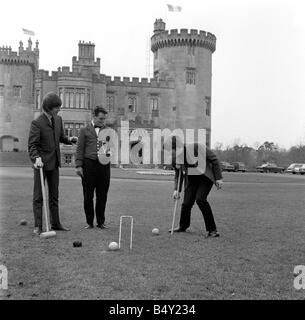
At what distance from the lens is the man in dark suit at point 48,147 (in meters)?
8.46

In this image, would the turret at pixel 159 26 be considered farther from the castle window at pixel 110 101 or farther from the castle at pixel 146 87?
the castle window at pixel 110 101

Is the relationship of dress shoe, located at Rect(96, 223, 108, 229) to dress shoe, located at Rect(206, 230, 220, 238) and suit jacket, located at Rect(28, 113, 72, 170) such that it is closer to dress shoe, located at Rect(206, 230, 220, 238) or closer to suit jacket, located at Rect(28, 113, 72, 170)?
suit jacket, located at Rect(28, 113, 72, 170)

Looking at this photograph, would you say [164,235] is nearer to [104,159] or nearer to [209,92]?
[104,159]

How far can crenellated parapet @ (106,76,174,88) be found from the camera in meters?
62.3

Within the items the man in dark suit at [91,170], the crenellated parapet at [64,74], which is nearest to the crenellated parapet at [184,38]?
the crenellated parapet at [64,74]

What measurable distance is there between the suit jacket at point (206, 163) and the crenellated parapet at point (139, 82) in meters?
54.5

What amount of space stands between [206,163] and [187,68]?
55.4 m

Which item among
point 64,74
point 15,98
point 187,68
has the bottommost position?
point 15,98

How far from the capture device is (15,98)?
207 feet

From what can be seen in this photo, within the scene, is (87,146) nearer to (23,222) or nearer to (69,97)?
(23,222)

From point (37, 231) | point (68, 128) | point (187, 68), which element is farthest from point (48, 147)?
point (187, 68)

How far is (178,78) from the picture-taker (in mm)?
63250
